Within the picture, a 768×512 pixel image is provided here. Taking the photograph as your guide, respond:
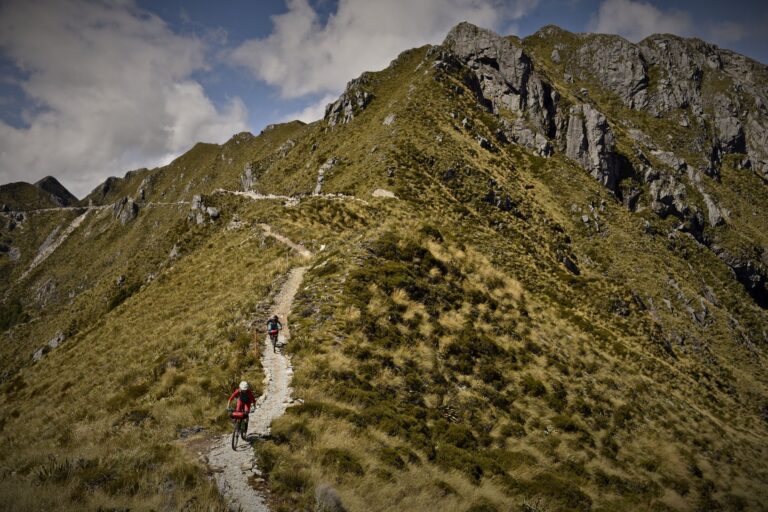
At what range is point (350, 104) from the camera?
97312mm

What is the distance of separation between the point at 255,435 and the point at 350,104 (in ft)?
318

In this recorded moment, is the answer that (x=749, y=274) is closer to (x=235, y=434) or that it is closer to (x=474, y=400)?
(x=474, y=400)

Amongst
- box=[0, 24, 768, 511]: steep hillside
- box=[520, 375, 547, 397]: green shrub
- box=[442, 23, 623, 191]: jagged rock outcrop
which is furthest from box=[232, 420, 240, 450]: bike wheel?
box=[442, 23, 623, 191]: jagged rock outcrop

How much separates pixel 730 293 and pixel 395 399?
393ft

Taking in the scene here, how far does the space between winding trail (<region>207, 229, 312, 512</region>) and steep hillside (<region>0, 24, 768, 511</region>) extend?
1.35 ft

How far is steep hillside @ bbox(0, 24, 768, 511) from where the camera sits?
10.7m

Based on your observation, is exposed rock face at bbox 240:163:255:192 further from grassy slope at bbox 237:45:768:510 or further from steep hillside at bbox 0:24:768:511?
grassy slope at bbox 237:45:768:510

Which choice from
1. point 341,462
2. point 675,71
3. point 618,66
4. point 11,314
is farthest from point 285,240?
point 675,71

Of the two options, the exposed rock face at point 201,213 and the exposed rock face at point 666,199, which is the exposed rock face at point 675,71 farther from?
the exposed rock face at point 201,213

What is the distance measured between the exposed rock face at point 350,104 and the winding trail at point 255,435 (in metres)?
84.2

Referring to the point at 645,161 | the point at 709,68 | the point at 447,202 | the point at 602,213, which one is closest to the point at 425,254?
the point at 447,202

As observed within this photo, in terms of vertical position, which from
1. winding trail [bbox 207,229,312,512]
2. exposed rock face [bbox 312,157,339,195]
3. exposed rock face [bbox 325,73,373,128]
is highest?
exposed rock face [bbox 325,73,373,128]

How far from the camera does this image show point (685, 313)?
68188mm

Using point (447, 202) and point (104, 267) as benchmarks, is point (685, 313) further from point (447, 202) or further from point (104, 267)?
point (104, 267)
